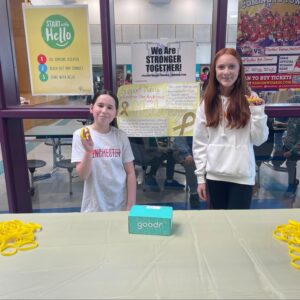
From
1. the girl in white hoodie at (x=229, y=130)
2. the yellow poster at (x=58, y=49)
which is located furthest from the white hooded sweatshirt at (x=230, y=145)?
the yellow poster at (x=58, y=49)

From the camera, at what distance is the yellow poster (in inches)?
73.8

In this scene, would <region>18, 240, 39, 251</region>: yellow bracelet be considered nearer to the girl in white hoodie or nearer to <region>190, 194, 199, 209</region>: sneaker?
the girl in white hoodie

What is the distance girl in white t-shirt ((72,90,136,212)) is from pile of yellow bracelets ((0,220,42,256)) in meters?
0.42

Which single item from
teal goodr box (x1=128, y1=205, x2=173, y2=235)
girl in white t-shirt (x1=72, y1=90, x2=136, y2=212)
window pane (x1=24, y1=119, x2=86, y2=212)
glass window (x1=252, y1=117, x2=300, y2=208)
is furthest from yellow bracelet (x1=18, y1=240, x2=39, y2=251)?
glass window (x1=252, y1=117, x2=300, y2=208)

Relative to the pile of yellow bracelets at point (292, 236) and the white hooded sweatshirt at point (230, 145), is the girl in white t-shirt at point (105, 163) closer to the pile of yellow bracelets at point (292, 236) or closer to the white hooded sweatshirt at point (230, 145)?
the white hooded sweatshirt at point (230, 145)

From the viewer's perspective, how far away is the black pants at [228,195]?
62.6 inches

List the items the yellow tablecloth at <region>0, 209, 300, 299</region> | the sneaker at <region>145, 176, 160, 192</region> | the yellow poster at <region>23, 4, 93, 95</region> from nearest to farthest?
the yellow tablecloth at <region>0, 209, 300, 299</region> → the yellow poster at <region>23, 4, 93, 95</region> → the sneaker at <region>145, 176, 160, 192</region>

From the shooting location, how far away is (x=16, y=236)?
1100 mm

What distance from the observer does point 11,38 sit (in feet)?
6.54

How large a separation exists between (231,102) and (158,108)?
58 cm

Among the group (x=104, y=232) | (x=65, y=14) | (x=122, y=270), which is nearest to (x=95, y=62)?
(x=65, y=14)

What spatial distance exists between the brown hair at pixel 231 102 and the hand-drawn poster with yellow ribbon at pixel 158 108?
399mm

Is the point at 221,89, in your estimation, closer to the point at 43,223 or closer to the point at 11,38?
the point at 43,223

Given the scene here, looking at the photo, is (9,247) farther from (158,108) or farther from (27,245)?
(158,108)
